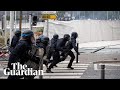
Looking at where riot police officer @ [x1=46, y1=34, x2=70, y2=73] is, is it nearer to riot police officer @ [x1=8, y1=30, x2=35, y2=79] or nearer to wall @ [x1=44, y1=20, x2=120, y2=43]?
riot police officer @ [x1=8, y1=30, x2=35, y2=79]

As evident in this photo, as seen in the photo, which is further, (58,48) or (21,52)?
(58,48)

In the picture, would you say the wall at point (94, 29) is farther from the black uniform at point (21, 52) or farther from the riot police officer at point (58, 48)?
the black uniform at point (21, 52)

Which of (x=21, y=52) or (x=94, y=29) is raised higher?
(x=21, y=52)

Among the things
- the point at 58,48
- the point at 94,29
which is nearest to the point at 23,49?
the point at 58,48

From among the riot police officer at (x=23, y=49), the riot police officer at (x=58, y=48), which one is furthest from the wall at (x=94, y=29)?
the riot police officer at (x=23, y=49)

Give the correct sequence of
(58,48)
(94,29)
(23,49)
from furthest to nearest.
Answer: (94,29) < (58,48) < (23,49)

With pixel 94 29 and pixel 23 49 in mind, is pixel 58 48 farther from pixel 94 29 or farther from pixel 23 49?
pixel 94 29

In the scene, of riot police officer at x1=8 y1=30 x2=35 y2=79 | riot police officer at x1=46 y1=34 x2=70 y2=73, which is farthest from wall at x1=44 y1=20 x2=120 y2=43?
riot police officer at x1=8 y1=30 x2=35 y2=79

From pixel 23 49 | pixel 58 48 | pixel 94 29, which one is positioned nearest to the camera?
pixel 23 49

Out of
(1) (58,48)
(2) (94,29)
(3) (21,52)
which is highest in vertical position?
(3) (21,52)

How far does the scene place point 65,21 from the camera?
98.7 ft
